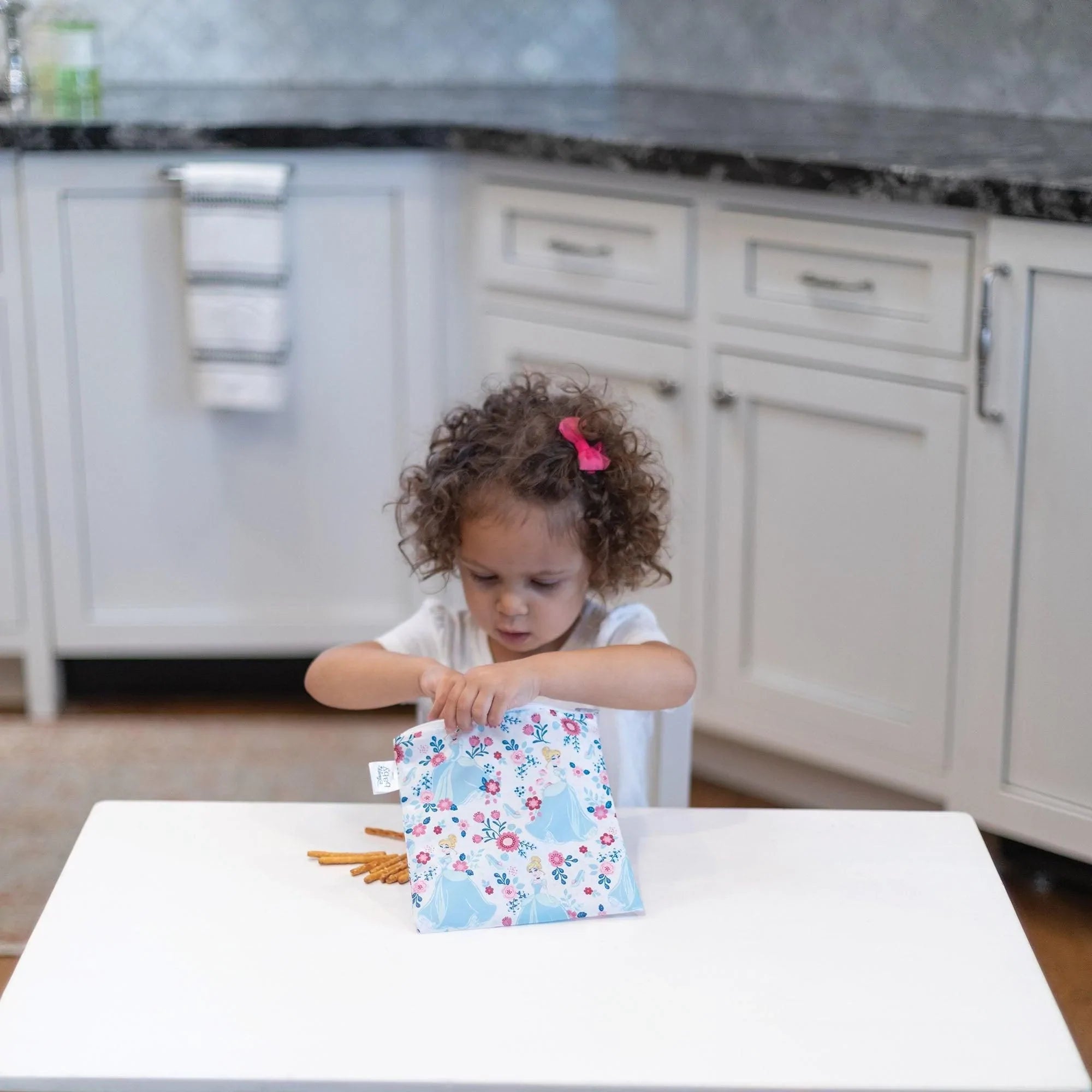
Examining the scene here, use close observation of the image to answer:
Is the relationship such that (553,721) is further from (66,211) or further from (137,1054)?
(66,211)

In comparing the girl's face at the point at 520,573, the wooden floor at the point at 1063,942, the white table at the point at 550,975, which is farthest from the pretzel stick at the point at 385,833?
the wooden floor at the point at 1063,942

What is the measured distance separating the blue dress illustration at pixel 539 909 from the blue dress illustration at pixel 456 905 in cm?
2

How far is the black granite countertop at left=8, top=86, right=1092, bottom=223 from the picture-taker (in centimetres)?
191

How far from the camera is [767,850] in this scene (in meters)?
1.06

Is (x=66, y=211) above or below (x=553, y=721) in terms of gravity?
above

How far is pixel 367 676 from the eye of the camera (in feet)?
4.00

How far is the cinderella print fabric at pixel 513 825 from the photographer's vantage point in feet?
3.17

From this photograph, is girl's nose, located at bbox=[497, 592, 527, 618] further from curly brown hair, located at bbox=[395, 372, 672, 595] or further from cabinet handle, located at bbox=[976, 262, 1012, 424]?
cabinet handle, located at bbox=[976, 262, 1012, 424]

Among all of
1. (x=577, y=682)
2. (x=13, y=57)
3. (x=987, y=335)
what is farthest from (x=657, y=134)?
(x=577, y=682)

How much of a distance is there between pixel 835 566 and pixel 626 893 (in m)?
1.23

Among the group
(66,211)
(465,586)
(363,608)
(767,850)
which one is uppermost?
(66,211)

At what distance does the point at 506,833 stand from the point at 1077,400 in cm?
111

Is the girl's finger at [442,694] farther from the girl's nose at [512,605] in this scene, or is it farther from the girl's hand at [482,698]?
the girl's nose at [512,605]

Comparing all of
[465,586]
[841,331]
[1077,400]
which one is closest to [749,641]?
[841,331]
